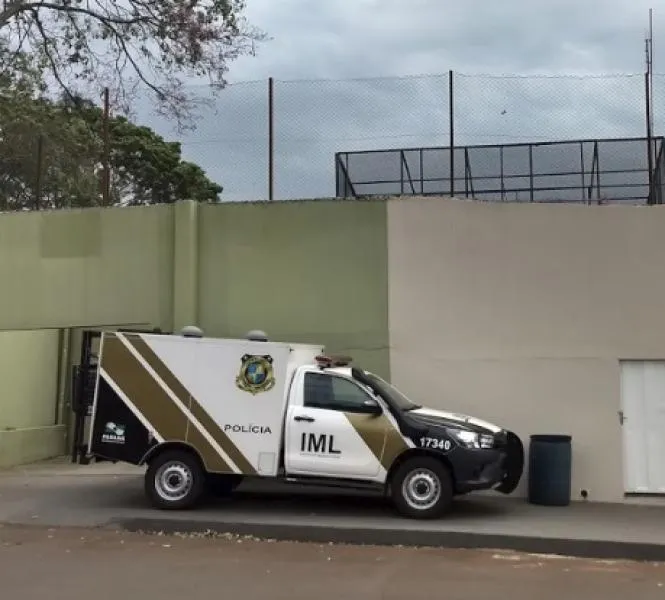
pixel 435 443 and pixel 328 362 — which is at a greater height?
pixel 328 362

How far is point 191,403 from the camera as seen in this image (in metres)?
10.8

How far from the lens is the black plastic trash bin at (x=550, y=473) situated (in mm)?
11812

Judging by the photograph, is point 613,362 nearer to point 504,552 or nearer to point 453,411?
point 453,411

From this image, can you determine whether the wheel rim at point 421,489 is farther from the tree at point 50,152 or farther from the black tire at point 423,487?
the tree at point 50,152

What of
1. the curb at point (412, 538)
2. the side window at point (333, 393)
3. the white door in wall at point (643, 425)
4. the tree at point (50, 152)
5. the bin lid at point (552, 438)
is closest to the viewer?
the curb at point (412, 538)

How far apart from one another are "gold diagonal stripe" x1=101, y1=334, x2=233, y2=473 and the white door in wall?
600cm

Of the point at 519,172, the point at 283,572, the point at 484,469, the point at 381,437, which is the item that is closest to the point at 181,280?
the point at 381,437

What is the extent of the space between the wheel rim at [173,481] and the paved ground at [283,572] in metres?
1.08

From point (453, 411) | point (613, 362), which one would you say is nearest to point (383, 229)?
point (453, 411)

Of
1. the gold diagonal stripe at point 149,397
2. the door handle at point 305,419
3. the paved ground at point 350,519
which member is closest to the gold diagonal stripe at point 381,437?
the door handle at point 305,419

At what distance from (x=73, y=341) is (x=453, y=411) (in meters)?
7.03

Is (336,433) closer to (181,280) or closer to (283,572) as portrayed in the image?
(283,572)

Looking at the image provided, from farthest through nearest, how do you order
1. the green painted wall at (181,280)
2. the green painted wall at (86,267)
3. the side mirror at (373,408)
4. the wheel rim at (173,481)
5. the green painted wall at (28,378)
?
the green painted wall at (28,378) → the green painted wall at (86,267) → the green painted wall at (181,280) → the wheel rim at (173,481) → the side mirror at (373,408)

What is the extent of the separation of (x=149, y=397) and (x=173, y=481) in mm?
1116
